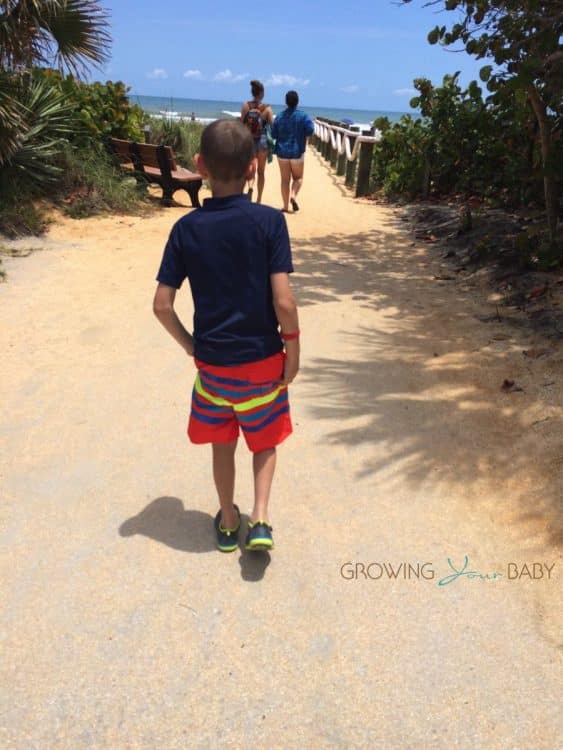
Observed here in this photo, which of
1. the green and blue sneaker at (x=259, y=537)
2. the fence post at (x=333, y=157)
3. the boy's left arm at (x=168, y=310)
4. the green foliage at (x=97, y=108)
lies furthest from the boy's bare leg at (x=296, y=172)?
the fence post at (x=333, y=157)

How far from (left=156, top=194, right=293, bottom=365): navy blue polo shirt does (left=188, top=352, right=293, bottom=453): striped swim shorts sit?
1.8 inches

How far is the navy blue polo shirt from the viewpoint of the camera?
1.80m

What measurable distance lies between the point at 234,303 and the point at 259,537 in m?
0.85

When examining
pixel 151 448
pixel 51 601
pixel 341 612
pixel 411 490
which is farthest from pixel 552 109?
pixel 51 601

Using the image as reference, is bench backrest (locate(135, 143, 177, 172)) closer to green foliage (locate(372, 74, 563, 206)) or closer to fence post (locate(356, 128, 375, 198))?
fence post (locate(356, 128, 375, 198))

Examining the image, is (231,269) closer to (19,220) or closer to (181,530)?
(181,530)

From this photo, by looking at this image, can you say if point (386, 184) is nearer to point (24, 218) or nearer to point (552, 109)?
point (552, 109)

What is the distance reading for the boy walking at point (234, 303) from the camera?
1.80 metres

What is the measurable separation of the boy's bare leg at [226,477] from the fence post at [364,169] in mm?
9559

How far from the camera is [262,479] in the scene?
220 centimetres

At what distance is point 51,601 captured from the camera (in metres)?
2.04

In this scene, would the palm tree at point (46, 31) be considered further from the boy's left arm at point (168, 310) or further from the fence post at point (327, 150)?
the fence post at point (327, 150)

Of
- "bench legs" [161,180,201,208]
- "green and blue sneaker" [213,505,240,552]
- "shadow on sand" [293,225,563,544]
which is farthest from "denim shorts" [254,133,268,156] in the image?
"green and blue sneaker" [213,505,240,552]

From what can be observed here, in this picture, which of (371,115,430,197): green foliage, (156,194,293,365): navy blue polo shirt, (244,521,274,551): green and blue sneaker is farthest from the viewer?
(371,115,430,197): green foliage
